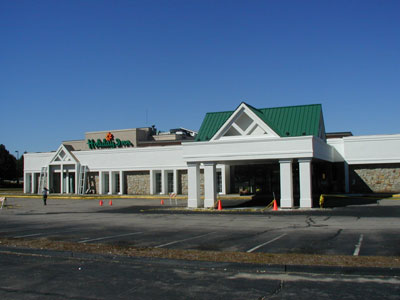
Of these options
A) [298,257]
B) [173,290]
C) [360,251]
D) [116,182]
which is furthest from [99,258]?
[116,182]

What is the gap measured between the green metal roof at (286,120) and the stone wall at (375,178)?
10.1 metres

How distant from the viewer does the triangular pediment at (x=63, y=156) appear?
164 ft

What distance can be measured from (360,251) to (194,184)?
18.4 meters

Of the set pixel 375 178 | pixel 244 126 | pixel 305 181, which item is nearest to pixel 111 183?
pixel 244 126

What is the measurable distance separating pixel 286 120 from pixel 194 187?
26.3ft

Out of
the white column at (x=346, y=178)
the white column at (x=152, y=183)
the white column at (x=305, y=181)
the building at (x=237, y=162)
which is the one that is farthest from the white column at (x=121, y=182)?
the white column at (x=305, y=181)

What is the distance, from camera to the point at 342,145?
37531 millimetres

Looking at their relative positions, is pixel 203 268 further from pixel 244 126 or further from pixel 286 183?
pixel 244 126

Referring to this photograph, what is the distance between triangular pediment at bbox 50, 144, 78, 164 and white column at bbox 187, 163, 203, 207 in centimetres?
2518

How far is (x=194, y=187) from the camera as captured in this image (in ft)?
94.3

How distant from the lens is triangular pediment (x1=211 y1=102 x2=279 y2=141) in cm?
2731

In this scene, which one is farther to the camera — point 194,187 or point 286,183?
point 194,187

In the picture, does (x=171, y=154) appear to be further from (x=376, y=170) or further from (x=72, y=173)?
(x=376, y=170)

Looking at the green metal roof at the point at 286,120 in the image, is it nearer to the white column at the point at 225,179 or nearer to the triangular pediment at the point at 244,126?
the triangular pediment at the point at 244,126
